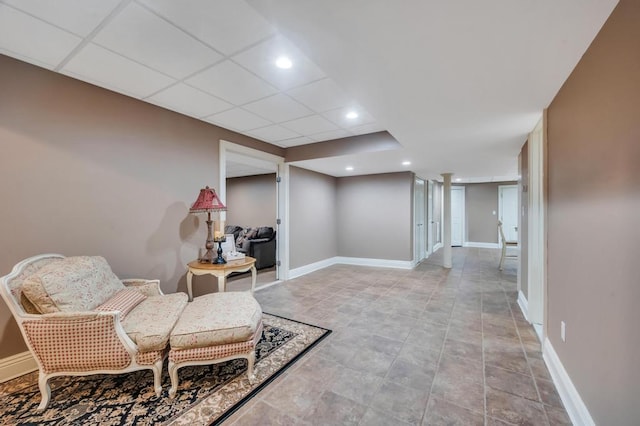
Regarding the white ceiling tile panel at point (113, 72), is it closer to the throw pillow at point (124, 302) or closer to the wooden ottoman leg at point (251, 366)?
the throw pillow at point (124, 302)

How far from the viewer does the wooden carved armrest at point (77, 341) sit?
157cm

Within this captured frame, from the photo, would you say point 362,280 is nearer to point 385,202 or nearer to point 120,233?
point 385,202

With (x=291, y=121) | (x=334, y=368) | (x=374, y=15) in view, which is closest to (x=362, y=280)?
(x=334, y=368)

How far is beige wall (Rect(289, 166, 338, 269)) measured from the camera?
16.1 feet

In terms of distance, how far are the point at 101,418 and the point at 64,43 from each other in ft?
8.05

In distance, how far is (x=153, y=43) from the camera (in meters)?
1.76

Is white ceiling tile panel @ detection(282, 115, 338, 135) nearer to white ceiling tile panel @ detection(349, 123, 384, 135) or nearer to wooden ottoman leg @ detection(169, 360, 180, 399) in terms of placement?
white ceiling tile panel @ detection(349, 123, 384, 135)

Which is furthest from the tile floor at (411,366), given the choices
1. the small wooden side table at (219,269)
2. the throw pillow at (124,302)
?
the throw pillow at (124,302)

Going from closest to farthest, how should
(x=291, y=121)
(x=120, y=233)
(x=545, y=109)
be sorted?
1. (x=545, y=109)
2. (x=120, y=233)
3. (x=291, y=121)

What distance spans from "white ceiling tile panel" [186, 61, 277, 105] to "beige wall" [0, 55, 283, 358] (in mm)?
855

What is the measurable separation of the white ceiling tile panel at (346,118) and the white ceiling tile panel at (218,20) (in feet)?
4.44

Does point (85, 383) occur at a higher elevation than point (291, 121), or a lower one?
lower

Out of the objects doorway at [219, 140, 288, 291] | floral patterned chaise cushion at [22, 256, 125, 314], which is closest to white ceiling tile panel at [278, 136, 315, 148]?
doorway at [219, 140, 288, 291]

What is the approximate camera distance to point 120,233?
97.9 inches
